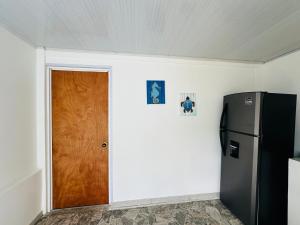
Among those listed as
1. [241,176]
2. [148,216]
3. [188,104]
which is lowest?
[148,216]

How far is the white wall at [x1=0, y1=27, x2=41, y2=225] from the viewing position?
153 cm

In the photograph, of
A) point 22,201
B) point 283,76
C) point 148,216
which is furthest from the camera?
point 283,76

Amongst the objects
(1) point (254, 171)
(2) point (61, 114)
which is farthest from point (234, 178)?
(2) point (61, 114)

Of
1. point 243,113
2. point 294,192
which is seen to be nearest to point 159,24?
point 243,113

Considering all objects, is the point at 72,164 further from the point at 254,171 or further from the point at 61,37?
the point at 254,171

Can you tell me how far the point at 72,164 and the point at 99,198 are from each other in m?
0.65

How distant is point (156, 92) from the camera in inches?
91.8

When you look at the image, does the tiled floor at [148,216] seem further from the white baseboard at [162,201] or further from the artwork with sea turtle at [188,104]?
the artwork with sea turtle at [188,104]

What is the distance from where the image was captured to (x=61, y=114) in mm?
2182

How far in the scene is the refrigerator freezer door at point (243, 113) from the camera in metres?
1.77

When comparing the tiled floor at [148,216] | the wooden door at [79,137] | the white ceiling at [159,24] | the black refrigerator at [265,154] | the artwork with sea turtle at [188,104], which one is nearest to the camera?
the white ceiling at [159,24]

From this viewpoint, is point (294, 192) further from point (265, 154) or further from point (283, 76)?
point (283, 76)

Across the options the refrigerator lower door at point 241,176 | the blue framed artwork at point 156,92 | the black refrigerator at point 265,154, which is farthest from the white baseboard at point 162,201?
the blue framed artwork at point 156,92

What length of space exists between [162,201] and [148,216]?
346 mm
